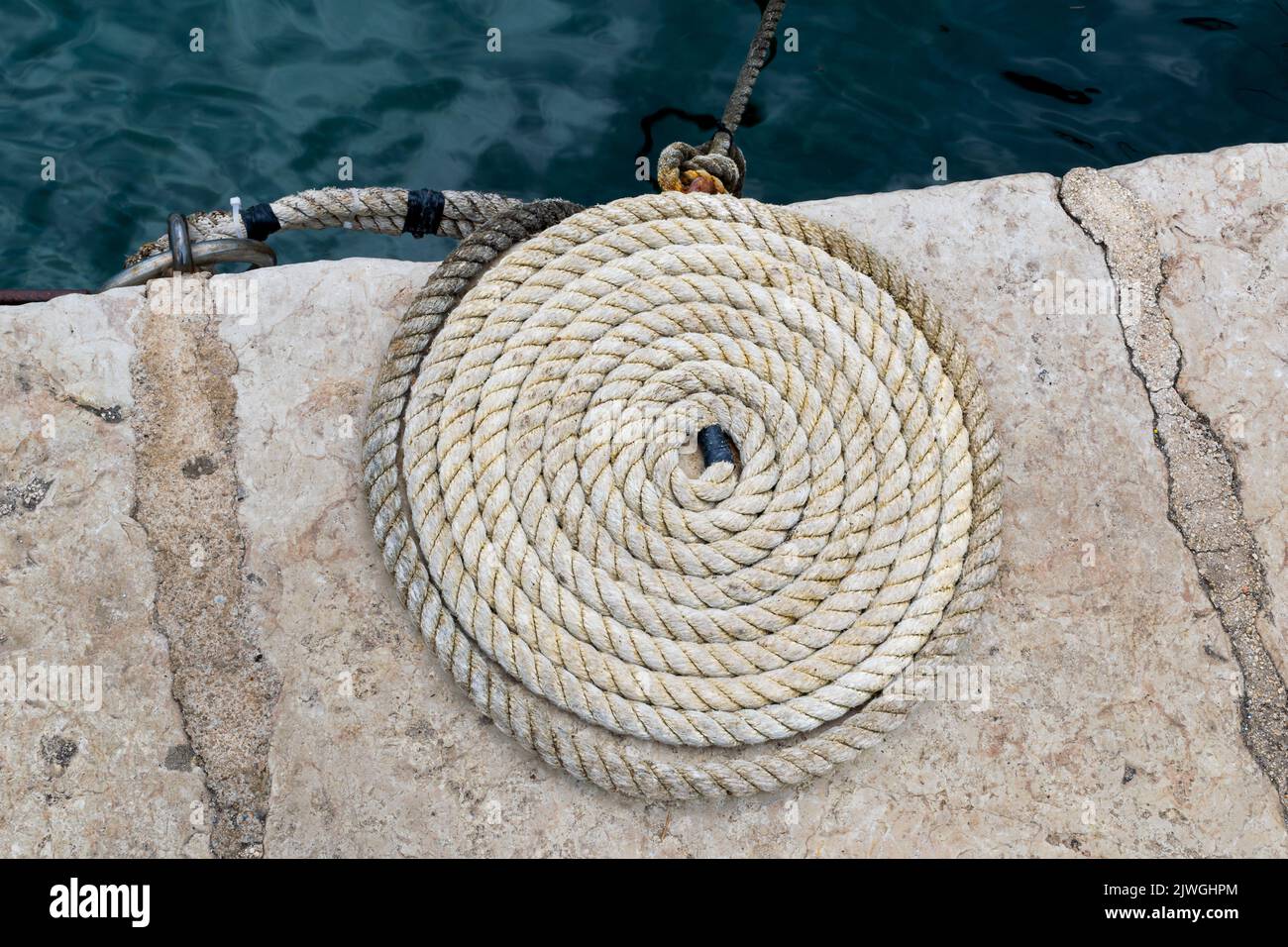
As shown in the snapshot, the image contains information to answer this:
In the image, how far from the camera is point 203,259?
2.57 metres

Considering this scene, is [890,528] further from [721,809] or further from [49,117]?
[49,117]

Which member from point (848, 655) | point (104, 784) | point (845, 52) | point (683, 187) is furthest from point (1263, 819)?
point (845, 52)

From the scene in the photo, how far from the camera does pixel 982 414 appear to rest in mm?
2268

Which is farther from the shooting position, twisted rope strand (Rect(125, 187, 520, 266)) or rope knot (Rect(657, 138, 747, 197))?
twisted rope strand (Rect(125, 187, 520, 266))

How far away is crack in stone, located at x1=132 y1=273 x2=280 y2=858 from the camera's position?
212cm

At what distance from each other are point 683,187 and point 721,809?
1351 millimetres

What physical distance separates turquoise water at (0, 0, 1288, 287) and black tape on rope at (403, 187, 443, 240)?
0.60 metres

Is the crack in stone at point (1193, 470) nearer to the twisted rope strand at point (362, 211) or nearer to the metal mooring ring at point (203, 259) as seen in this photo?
the twisted rope strand at point (362, 211)

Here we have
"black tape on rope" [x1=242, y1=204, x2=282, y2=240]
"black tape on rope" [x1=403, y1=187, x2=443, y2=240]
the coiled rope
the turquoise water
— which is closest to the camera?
the coiled rope

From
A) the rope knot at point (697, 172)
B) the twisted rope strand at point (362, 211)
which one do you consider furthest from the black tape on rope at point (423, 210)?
the rope knot at point (697, 172)

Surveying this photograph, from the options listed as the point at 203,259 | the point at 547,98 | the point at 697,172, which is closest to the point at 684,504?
the point at 697,172

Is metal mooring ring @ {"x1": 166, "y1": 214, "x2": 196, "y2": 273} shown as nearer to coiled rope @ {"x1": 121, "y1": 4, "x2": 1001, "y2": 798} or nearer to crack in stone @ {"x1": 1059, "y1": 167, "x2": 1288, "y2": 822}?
coiled rope @ {"x1": 121, "y1": 4, "x2": 1001, "y2": 798}

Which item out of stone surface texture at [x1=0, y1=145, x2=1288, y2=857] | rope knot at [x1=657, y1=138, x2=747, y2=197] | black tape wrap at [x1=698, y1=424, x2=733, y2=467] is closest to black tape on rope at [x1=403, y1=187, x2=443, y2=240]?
stone surface texture at [x1=0, y1=145, x2=1288, y2=857]

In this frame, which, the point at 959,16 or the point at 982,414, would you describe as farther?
the point at 959,16
